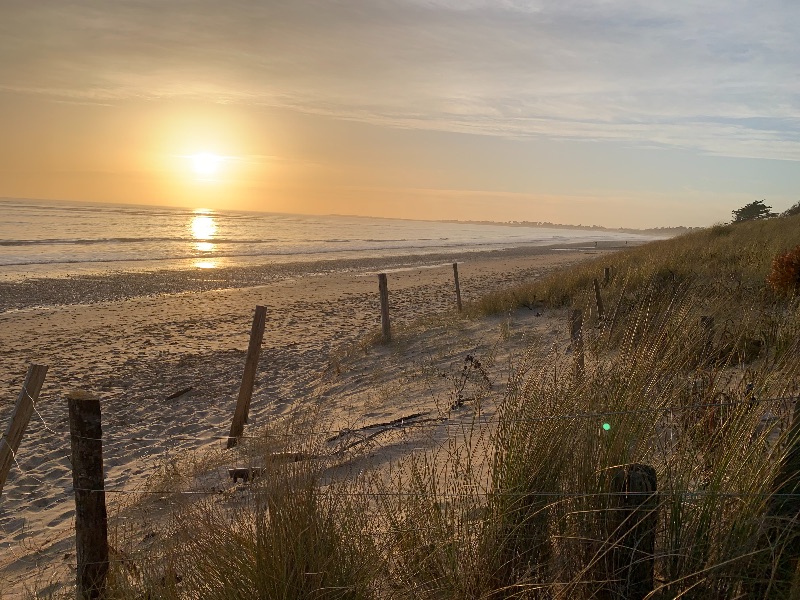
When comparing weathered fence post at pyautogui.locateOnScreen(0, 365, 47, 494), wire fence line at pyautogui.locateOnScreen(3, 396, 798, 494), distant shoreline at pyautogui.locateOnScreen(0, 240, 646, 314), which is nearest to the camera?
wire fence line at pyautogui.locateOnScreen(3, 396, 798, 494)

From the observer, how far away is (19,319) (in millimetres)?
19000

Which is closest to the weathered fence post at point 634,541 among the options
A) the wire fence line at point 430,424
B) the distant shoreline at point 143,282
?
the wire fence line at point 430,424

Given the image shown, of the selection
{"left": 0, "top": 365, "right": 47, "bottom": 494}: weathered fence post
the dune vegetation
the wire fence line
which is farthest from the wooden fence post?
the dune vegetation

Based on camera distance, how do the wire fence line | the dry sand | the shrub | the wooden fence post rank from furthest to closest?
the shrub < the wooden fence post < the dry sand < the wire fence line

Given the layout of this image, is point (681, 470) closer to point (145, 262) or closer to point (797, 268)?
point (797, 268)

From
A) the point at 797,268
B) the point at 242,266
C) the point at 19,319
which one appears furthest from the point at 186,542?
the point at 242,266

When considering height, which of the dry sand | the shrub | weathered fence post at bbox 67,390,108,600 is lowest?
the dry sand

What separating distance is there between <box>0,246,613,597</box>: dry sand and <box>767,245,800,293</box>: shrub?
2953 millimetres

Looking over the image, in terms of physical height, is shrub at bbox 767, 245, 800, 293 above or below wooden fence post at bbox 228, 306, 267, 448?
above

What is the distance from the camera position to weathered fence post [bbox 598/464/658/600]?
276cm

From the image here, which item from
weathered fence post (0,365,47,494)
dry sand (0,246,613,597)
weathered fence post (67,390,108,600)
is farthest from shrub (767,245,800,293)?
weathered fence post (0,365,47,494)

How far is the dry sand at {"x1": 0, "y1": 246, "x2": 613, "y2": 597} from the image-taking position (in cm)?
711

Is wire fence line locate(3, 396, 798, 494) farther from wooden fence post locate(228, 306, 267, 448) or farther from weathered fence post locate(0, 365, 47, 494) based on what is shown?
wooden fence post locate(228, 306, 267, 448)

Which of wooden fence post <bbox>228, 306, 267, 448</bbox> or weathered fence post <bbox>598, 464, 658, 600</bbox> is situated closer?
weathered fence post <bbox>598, 464, 658, 600</bbox>
